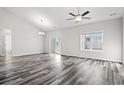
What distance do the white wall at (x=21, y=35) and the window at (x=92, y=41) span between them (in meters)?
5.04

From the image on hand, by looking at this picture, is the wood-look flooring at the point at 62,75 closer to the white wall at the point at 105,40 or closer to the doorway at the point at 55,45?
the white wall at the point at 105,40

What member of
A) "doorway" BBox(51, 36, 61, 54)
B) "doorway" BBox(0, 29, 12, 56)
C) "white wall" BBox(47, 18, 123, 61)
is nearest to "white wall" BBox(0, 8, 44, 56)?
"doorway" BBox(0, 29, 12, 56)

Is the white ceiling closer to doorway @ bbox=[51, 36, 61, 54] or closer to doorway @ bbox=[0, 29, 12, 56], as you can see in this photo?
doorway @ bbox=[0, 29, 12, 56]

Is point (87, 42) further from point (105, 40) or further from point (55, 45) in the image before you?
point (55, 45)

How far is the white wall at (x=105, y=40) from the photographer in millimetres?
5312

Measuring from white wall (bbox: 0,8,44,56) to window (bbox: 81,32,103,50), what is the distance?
5043mm

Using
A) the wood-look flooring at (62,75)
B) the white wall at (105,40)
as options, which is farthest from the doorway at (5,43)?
the white wall at (105,40)

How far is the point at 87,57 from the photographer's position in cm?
666

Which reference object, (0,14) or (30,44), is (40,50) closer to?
(30,44)

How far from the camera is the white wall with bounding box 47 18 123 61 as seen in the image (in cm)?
531

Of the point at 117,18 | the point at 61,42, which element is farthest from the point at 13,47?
the point at 117,18

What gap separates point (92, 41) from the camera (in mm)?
6668

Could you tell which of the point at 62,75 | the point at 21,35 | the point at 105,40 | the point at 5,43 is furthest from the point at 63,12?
the point at 5,43

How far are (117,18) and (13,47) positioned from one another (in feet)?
26.0
